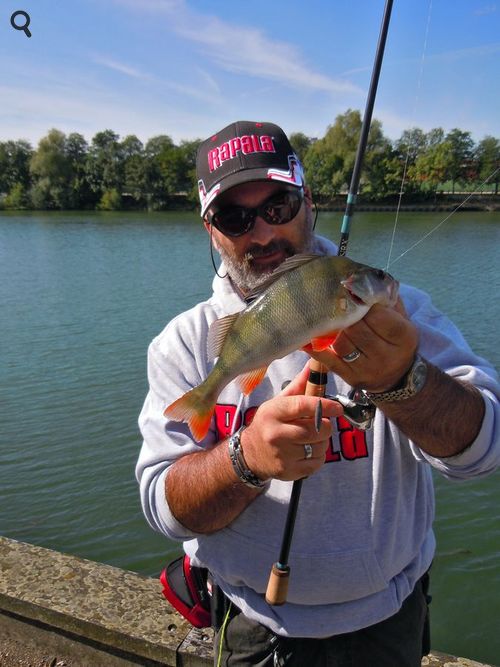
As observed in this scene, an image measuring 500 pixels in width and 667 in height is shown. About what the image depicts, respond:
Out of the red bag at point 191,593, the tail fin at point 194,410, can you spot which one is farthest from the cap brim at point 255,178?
the red bag at point 191,593

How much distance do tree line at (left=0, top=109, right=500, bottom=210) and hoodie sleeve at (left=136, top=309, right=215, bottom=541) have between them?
57.8 meters

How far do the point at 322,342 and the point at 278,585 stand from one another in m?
0.89

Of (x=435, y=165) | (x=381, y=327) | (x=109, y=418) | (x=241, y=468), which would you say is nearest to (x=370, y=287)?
(x=381, y=327)

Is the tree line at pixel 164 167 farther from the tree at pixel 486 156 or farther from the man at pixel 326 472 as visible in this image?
the man at pixel 326 472

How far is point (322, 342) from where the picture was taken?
5.58ft

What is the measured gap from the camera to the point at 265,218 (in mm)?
2439

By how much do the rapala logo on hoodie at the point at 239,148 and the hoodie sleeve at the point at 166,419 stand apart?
756 millimetres

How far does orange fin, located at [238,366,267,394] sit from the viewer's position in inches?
75.9

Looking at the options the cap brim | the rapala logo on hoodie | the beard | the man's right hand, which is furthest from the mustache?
the man's right hand

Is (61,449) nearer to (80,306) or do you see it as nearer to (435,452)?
(435,452)

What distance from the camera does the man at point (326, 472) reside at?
1.67 meters

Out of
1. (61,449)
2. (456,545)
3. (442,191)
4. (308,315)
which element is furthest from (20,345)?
(442,191)

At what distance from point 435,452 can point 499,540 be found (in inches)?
188

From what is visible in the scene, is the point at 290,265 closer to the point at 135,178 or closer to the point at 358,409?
the point at 358,409
